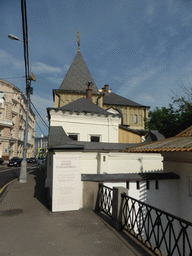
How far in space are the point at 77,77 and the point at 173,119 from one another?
662 inches

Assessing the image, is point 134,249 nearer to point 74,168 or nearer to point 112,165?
point 74,168

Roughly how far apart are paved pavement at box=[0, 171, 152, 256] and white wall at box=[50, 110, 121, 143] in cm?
1074

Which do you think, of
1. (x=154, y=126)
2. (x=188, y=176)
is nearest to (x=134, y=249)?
(x=188, y=176)

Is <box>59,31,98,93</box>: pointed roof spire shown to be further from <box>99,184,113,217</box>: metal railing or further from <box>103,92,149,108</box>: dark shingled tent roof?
<box>99,184,113,217</box>: metal railing

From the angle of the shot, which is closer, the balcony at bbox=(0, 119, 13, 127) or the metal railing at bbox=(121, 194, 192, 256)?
the metal railing at bbox=(121, 194, 192, 256)

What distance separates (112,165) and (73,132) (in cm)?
590

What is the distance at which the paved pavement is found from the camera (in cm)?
388

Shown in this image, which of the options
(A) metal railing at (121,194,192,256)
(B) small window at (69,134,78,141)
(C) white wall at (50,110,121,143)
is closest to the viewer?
(A) metal railing at (121,194,192,256)

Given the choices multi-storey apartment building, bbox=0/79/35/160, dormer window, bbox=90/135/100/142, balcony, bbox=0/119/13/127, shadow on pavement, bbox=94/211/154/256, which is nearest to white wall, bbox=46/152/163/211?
dormer window, bbox=90/135/100/142

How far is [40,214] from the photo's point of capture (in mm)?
6105

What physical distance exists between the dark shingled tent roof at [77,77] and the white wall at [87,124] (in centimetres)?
1284

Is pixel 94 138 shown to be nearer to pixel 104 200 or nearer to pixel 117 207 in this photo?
pixel 104 200

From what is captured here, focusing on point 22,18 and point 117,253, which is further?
point 22,18

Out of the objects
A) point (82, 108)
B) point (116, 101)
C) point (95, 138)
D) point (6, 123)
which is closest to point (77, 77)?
point (82, 108)
